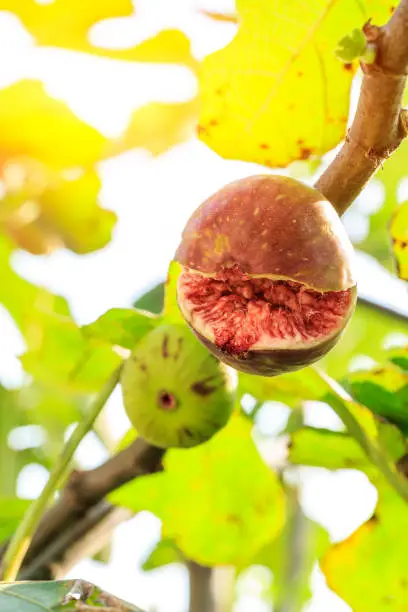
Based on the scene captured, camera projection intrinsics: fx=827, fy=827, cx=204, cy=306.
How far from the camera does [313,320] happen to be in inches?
37.8

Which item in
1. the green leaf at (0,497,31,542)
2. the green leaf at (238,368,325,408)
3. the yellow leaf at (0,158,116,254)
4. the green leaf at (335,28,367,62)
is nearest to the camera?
the green leaf at (335,28,367,62)

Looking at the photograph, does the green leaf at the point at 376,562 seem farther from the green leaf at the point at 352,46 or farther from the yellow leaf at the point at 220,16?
the yellow leaf at the point at 220,16

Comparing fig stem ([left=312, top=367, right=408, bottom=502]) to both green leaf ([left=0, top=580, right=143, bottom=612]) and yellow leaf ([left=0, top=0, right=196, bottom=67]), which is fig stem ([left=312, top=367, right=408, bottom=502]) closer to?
green leaf ([left=0, top=580, right=143, bottom=612])

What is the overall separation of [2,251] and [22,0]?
67cm

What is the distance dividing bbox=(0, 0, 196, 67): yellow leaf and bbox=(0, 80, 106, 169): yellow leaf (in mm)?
162

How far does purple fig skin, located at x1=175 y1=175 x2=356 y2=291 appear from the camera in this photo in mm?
866

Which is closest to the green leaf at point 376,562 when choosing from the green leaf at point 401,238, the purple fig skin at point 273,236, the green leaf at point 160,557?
the green leaf at point 401,238

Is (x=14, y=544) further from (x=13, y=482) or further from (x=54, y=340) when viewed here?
(x=13, y=482)

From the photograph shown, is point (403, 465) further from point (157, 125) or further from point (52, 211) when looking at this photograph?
point (52, 211)

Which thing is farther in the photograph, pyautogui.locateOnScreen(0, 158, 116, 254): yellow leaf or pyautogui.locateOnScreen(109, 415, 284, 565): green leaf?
pyautogui.locateOnScreen(0, 158, 116, 254): yellow leaf

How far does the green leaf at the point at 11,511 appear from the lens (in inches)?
60.6

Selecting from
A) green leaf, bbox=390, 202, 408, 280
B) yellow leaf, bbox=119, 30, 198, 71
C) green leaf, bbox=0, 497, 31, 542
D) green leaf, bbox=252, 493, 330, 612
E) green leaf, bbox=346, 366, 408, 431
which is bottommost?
green leaf, bbox=252, 493, 330, 612

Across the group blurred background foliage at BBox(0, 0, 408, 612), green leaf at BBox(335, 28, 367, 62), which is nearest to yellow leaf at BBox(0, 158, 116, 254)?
blurred background foliage at BBox(0, 0, 408, 612)

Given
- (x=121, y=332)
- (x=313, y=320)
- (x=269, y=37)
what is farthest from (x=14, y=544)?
(x=269, y=37)
